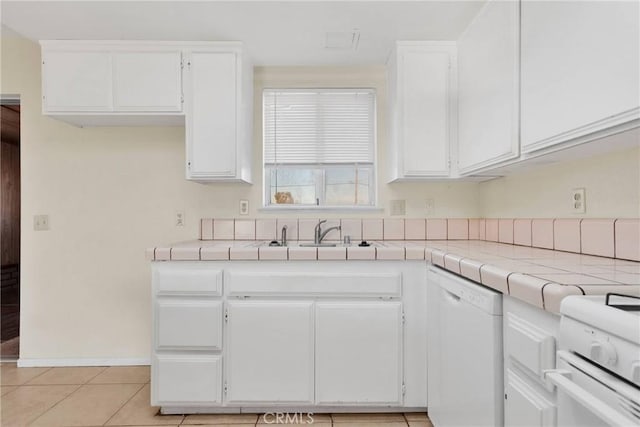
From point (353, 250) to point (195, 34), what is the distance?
1.58 m

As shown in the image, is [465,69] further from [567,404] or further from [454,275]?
[567,404]

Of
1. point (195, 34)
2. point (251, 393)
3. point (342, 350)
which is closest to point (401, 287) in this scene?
point (342, 350)

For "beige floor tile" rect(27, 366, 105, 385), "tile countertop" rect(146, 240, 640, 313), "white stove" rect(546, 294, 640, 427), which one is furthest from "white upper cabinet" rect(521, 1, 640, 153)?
"beige floor tile" rect(27, 366, 105, 385)

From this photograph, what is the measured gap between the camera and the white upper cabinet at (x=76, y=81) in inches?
83.1

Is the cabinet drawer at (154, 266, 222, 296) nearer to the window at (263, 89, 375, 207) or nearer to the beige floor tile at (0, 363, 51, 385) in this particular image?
the window at (263, 89, 375, 207)

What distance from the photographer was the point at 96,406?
1963mm

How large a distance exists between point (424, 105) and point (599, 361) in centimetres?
179

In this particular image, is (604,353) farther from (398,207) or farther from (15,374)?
(15,374)

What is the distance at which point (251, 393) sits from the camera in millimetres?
1810

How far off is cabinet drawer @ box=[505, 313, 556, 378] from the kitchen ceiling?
164 centimetres

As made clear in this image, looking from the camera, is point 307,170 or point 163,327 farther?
point 307,170

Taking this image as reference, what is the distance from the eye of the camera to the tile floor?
1.81 metres

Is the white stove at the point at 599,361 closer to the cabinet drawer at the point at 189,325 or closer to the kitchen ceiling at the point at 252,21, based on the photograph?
the cabinet drawer at the point at 189,325

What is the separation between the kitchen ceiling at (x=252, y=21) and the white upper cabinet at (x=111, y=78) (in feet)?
0.23
